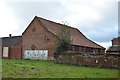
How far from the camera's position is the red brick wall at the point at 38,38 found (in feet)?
119

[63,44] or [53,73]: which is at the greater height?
[63,44]

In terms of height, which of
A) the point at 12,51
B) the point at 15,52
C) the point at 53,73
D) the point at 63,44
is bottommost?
the point at 53,73

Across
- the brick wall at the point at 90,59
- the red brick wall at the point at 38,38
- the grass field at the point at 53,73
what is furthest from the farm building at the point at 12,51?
the grass field at the point at 53,73

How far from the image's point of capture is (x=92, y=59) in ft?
78.5

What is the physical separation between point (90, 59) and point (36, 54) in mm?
17009

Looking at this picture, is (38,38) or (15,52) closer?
(38,38)

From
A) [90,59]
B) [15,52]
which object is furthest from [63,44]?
[15,52]

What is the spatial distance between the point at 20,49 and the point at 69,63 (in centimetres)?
1915

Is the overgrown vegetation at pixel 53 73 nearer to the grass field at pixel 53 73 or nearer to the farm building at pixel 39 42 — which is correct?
the grass field at pixel 53 73

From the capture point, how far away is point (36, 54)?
3838 cm

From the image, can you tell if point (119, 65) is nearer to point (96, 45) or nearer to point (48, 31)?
point (48, 31)

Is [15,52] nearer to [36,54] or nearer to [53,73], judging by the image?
[36,54]

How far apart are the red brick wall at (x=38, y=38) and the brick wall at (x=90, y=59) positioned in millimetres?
8228

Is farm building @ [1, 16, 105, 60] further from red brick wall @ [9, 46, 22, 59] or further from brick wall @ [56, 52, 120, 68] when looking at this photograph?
brick wall @ [56, 52, 120, 68]
